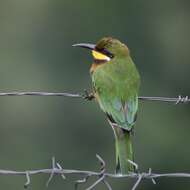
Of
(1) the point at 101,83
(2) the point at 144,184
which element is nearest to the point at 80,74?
(2) the point at 144,184

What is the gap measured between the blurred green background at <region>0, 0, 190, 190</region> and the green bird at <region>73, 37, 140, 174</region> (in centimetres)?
487

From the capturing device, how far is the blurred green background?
1263cm

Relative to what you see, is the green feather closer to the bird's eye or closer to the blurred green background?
the bird's eye

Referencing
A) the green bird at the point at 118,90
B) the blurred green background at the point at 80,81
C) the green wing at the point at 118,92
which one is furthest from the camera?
the blurred green background at the point at 80,81

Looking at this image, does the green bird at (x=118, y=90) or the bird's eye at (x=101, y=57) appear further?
the bird's eye at (x=101, y=57)

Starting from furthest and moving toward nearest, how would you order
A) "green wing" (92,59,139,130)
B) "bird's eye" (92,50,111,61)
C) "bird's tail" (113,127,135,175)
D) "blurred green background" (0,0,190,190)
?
"blurred green background" (0,0,190,190)
"bird's eye" (92,50,111,61)
"green wing" (92,59,139,130)
"bird's tail" (113,127,135,175)

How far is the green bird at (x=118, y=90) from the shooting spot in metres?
6.31

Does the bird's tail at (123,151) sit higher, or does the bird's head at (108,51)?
the bird's head at (108,51)

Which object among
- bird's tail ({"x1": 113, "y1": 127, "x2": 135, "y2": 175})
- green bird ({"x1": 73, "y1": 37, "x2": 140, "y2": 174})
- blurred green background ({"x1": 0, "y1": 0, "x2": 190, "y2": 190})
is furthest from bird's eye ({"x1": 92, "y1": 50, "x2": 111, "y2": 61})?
blurred green background ({"x1": 0, "y1": 0, "x2": 190, "y2": 190})

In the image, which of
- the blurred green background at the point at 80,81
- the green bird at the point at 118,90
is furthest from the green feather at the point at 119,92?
the blurred green background at the point at 80,81

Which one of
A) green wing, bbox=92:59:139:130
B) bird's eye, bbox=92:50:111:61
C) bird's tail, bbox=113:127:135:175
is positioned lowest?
bird's tail, bbox=113:127:135:175

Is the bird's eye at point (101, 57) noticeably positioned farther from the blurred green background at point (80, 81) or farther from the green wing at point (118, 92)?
the blurred green background at point (80, 81)

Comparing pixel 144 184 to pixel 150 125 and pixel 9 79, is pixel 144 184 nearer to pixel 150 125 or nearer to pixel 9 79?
pixel 150 125

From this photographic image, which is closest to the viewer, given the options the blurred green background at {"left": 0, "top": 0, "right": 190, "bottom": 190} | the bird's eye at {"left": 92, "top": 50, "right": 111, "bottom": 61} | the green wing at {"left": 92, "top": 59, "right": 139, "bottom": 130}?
the green wing at {"left": 92, "top": 59, "right": 139, "bottom": 130}
